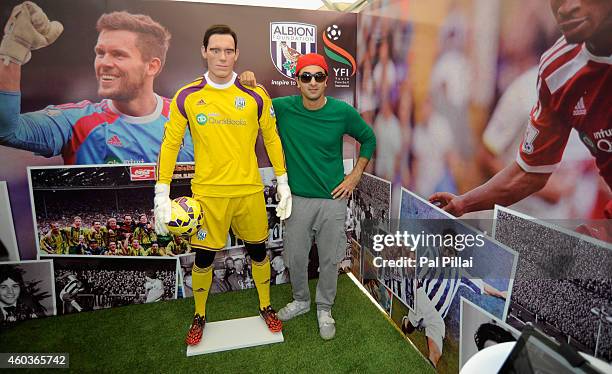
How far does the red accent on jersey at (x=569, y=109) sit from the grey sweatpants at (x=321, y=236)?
1199mm

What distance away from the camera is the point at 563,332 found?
4.50ft

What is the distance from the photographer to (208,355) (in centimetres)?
225

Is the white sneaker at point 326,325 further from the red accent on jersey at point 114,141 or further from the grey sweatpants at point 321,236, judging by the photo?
the red accent on jersey at point 114,141

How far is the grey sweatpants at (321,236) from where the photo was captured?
2.42 m

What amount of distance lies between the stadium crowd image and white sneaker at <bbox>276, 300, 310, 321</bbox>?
1 centimetres

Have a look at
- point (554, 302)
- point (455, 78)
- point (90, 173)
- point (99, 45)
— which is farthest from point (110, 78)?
point (554, 302)

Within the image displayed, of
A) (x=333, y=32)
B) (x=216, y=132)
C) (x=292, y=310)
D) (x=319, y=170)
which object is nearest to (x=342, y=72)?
(x=333, y=32)

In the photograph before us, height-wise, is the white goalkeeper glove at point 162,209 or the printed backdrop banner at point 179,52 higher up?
the printed backdrop banner at point 179,52

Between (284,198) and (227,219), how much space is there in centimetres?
37

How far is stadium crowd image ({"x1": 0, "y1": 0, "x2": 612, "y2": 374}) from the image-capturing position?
1572 mm

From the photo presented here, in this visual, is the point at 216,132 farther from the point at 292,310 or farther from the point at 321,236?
the point at 292,310

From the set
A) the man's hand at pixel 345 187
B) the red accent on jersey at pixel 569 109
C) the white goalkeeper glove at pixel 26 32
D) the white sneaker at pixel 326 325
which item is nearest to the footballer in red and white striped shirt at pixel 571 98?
the red accent on jersey at pixel 569 109

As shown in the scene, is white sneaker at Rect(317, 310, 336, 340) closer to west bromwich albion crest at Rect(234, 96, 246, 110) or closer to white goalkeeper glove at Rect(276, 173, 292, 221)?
white goalkeeper glove at Rect(276, 173, 292, 221)

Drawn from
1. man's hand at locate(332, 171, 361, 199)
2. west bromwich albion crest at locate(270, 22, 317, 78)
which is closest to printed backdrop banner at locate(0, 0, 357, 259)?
west bromwich albion crest at locate(270, 22, 317, 78)
